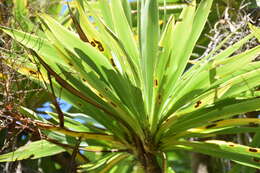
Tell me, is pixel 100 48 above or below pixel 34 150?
above

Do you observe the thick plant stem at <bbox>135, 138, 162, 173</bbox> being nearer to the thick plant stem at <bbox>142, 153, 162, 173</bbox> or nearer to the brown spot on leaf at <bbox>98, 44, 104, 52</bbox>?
the thick plant stem at <bbox>142, 153, 162, 173</bbox>

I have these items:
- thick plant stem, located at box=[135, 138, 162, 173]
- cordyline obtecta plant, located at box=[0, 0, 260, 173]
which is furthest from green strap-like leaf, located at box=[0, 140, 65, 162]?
thick plant stem, located at box=[135, 138, 162, 173]

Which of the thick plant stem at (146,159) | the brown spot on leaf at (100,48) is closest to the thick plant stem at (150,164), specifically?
the thick plant stem at (146,159)

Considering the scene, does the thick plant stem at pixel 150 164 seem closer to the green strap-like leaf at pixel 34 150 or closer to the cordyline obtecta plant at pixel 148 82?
Result: the cordyline obtecta plant at pixel 148 82

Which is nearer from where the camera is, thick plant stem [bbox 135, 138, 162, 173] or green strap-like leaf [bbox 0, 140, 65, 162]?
thick plant stem [bbox 135, 138, 162, 173]

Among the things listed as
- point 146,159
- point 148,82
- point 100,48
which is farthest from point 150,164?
point 100,48

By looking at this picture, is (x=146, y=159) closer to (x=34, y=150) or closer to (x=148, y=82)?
(x=148, y=82)

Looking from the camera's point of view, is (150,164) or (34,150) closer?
(150,164)

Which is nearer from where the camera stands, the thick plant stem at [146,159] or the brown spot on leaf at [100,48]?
the thick plant stem at [146,159]
